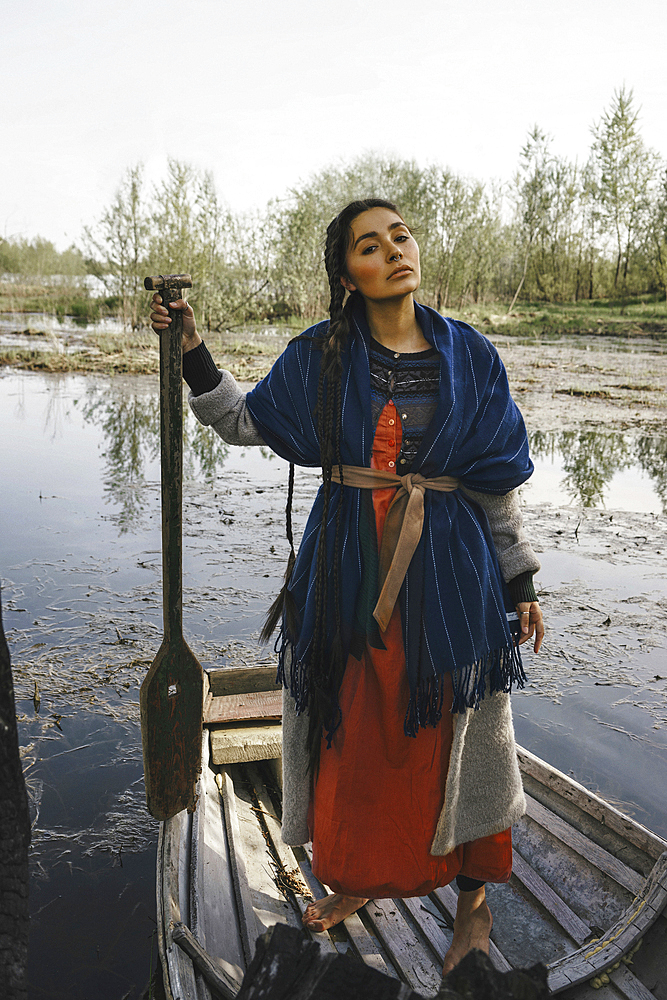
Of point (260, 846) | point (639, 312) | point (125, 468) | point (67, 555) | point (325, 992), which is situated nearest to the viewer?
point (325, 992)

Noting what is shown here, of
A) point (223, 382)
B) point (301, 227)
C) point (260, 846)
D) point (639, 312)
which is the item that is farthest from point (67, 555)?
point (639, 312)

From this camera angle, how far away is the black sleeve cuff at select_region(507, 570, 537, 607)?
1874 millimetres

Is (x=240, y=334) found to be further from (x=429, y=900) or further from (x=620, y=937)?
(x=620, y=937)

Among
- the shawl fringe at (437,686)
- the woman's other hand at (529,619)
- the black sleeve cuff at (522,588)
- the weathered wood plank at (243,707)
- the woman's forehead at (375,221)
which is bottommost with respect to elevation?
the weathered wood plank at (243,707)

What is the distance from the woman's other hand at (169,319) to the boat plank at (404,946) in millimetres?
1595

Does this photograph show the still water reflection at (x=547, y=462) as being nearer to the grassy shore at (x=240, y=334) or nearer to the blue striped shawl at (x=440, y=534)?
the grassy shore at (x=240, y=334)

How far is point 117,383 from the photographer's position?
13430 millimetres

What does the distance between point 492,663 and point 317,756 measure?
0.50 metres

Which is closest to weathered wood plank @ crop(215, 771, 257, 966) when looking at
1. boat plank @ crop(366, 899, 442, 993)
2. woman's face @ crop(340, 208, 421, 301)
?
boat plank @ crop(366, 899, 442, 993)

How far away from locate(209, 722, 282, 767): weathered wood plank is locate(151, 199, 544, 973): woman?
2.51 feet

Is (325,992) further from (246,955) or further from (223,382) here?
(223,382)

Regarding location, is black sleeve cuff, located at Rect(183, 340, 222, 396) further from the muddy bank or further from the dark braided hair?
the muddy bank

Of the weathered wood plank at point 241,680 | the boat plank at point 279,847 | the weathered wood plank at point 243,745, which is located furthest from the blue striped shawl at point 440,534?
the weathered wood plank at point 241,680

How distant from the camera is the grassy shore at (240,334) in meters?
14.8
